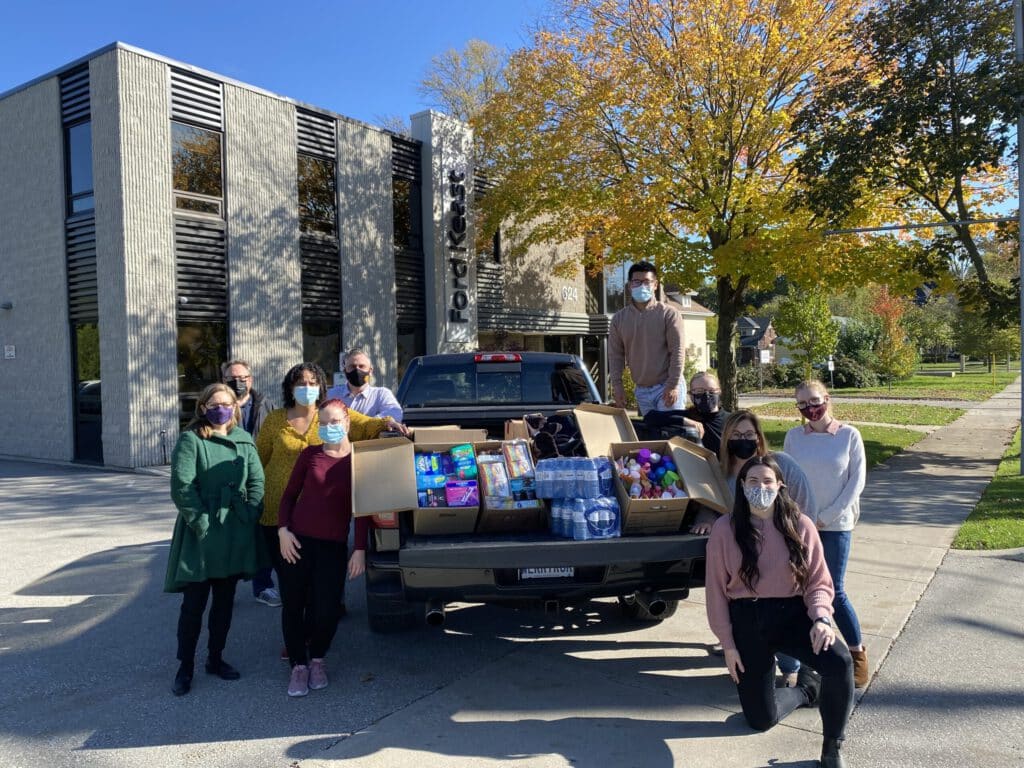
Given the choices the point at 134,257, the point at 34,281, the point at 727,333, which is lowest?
the point at 727,333

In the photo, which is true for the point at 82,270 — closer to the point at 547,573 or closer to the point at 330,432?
the point at 330,432

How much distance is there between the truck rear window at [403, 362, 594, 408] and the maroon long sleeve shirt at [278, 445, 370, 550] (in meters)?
2.27

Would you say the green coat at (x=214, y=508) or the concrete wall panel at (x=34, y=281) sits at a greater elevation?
the concrete wall panel at (x=34, y=281)

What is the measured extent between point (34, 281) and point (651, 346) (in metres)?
13.8

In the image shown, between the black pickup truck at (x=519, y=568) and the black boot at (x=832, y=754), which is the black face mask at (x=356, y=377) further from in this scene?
the black boot at (x=832, y=754)

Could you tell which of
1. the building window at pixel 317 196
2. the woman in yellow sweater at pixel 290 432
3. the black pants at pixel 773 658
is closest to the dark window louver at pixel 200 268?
the building window at pixel 317 196

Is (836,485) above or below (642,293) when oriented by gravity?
below

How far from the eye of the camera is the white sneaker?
5.92m

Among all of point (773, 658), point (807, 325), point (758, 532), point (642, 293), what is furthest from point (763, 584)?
point (807, 325)

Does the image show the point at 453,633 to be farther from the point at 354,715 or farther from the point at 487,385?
the point at 487,385

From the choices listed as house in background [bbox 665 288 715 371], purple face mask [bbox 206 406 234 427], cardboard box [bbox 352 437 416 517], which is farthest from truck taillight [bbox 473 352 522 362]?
house in background [bbox 665 288 715 371]

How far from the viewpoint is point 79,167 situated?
1412 cm

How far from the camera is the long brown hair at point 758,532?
3537 mm

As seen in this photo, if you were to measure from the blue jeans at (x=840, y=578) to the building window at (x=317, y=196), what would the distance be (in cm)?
1396
